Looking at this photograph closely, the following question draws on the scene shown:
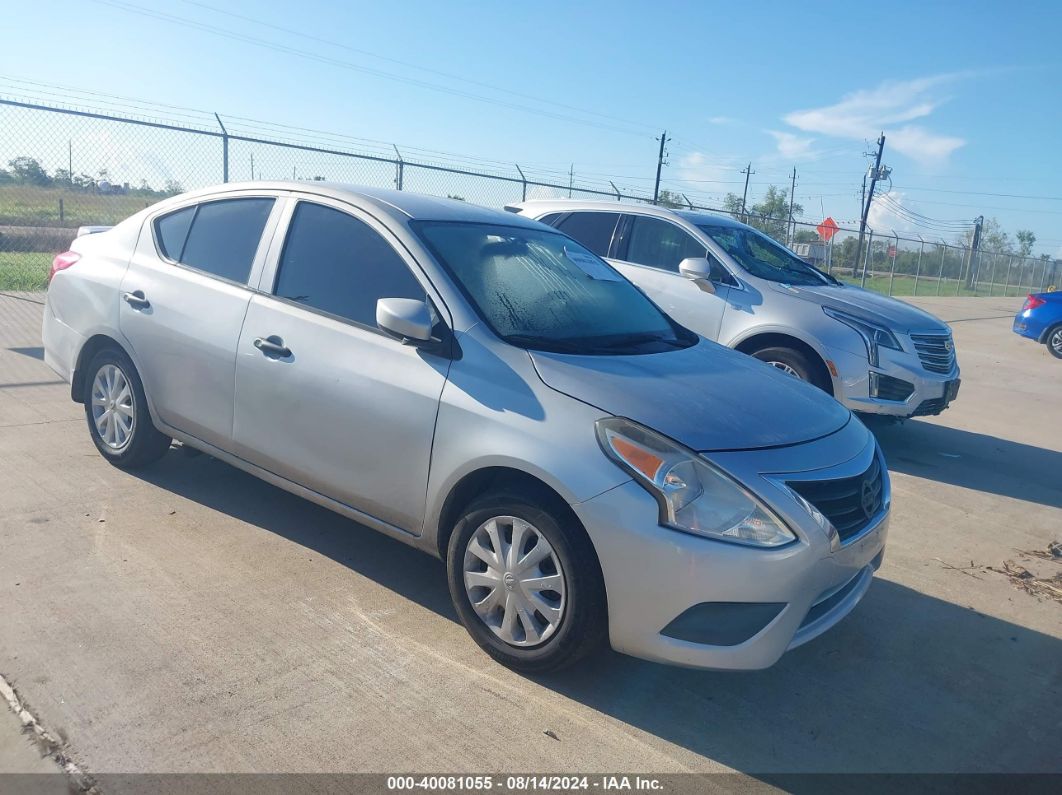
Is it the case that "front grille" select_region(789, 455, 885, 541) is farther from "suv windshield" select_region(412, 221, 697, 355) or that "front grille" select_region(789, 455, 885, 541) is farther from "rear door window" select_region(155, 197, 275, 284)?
"rear door window" select_region(155, 197, 275, 284)

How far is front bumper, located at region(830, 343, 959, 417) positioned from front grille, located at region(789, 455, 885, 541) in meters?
3.33

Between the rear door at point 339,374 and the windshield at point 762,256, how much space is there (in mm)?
4271

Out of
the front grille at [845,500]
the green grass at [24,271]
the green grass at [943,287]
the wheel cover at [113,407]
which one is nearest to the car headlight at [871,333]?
the front grille at [845,500]

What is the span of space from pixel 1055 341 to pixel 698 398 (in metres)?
14.6

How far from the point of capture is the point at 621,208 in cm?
800

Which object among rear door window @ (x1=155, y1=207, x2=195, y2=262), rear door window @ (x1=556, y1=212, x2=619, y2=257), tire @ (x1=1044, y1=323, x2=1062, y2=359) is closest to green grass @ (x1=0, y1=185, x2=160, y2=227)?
rear door window @ (x1=556, y1=212, x2=619, y2=257)

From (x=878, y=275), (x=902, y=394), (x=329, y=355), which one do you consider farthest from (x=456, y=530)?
(x=878, y=275)

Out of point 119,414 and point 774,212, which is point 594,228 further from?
point 774,212

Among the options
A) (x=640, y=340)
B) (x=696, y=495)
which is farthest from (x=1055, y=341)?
(x=696, y=495)

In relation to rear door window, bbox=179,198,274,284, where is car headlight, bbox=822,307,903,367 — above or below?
below

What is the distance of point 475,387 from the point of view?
3.40 m

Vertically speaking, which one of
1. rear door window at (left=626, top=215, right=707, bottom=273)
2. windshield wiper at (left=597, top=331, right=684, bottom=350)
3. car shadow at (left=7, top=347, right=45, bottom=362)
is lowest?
car shadow at (left=7, top=347, right=45, bottom=362)

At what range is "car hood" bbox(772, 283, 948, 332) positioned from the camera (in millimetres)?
6949

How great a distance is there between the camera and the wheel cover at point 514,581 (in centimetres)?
315
